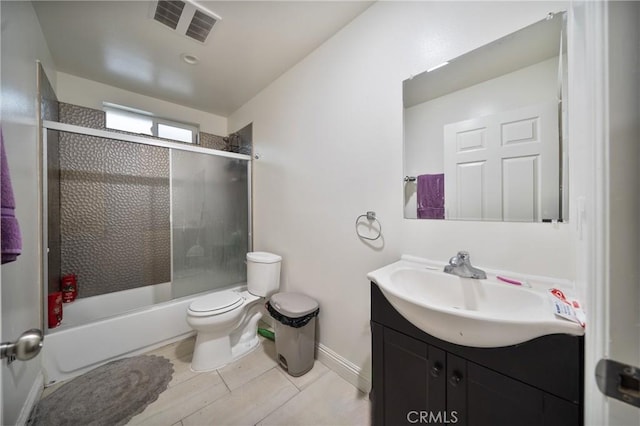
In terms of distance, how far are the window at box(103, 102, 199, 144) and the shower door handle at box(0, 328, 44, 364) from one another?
245 centimetres

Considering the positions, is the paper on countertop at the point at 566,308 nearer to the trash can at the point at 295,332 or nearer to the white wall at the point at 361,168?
the white wall at the point at 361,168

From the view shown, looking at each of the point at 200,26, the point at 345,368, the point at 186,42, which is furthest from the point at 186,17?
the point at 345,368

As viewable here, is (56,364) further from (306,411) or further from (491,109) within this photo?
(491,109)

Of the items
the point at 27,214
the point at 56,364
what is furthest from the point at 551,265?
the point at 56,364

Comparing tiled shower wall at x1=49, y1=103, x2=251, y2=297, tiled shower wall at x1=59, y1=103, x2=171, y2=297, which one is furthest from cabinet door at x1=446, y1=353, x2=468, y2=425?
tiled shower wall at x1=59, y1=103, x2=171, y2=297

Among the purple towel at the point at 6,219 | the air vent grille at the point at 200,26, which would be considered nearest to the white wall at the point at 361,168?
the air vent grille at the point at 200,26

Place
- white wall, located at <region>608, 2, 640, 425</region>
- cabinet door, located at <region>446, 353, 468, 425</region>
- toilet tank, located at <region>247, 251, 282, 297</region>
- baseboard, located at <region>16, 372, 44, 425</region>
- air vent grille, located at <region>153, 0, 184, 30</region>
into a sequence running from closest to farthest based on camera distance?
1. white wall, located at <region>608, 2, 640, 425</region>
2. cabinet door, located at <region>446, 353, 468, 425</region>
3. baseboard, located at <region>16, 372, 44, 425</region>
4. air vent grille, located at <region>153, 0, 184, 30</region>
5. toilet tank, located at <region>247, 251, 282, 297</region>

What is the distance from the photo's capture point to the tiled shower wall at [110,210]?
1945 millimetres

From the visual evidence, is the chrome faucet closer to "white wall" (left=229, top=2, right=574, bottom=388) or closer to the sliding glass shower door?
"white wall" (left=229, top=2, right=574, bottom=388)

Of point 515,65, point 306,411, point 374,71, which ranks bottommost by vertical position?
point 306,411

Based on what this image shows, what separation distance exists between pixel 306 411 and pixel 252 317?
85cm

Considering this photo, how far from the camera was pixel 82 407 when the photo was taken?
1.26m

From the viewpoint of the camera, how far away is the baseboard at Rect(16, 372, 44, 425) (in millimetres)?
1121

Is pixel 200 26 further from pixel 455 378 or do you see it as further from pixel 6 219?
pixel 455 378
